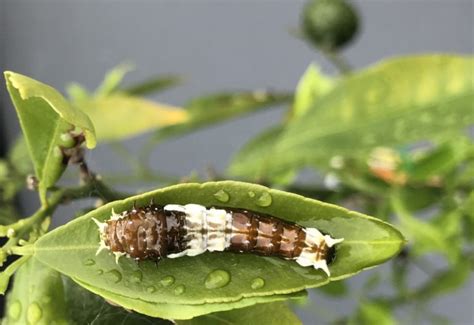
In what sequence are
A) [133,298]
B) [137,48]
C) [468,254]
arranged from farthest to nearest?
[137,48], [468,254], [133,298]

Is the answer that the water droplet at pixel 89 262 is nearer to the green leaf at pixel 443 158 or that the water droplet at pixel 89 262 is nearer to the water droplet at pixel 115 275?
the water droplet at pixel 115 275

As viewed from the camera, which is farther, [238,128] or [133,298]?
[238,128]

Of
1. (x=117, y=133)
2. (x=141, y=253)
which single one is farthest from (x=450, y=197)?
(x=141, y=253)

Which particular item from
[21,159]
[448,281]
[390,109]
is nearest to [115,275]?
[390,109]

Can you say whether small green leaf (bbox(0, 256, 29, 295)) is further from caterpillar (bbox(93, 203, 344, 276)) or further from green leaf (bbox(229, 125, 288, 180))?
green leaf (bbox(229, 125, 288, 180))

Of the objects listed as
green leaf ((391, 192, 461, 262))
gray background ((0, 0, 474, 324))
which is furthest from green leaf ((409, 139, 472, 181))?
gray background ((0, 0, 474, 324))

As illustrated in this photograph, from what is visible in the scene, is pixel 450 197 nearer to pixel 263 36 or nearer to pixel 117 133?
pixel 117 133
